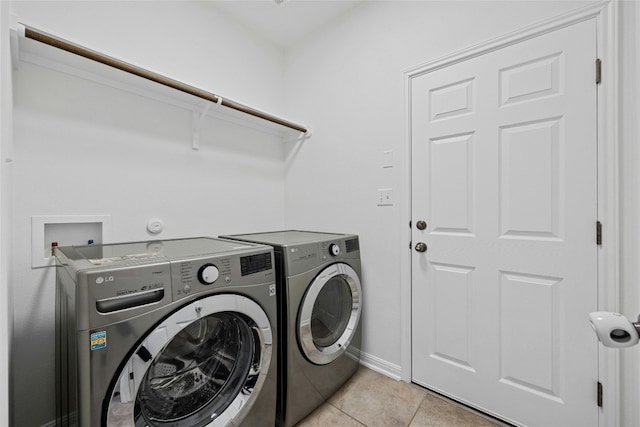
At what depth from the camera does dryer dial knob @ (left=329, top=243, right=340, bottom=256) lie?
159cm

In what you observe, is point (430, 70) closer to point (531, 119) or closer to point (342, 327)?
point (531, 119)

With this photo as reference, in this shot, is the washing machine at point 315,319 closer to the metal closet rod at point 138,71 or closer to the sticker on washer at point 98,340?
the sticker on washer at point 98,340

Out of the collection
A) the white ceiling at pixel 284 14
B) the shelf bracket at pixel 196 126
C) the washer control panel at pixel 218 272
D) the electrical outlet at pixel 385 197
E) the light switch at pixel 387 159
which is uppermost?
the white ceiling at pixel 284 14

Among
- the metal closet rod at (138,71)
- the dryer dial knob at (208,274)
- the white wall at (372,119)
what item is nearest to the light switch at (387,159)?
the white wall at (372,119)

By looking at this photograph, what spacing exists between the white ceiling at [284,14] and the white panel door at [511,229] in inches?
35.6

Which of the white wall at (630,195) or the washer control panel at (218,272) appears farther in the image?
the white wall at (630,195)

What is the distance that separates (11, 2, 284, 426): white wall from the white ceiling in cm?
10

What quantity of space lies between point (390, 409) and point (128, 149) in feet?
6.74

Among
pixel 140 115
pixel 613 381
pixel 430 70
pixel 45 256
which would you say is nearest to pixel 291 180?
pixel 140 115

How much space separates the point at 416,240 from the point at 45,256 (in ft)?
6.32

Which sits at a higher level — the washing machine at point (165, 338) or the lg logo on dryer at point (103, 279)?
the lg logo on dryer at point (103, 279)

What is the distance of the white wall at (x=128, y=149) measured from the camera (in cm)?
128

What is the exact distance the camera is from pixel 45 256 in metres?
1.31

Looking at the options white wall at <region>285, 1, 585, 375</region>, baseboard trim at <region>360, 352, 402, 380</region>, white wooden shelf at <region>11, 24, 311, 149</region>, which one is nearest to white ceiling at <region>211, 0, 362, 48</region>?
white wall at <region>285, 1, 585, 375</region>
